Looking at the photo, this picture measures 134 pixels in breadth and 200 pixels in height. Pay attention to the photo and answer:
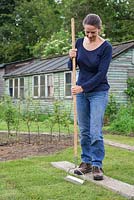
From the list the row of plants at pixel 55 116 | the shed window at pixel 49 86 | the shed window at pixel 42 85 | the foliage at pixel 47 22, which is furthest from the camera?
the foliage at pixel 47 22

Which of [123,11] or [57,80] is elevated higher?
[123,11]

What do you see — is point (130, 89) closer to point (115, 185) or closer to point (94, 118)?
point (94, 118)

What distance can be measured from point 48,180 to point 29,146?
3741 mm

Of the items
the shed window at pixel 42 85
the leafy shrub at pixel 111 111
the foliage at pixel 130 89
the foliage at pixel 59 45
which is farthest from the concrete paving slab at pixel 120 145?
the foliage at pixel 59 45

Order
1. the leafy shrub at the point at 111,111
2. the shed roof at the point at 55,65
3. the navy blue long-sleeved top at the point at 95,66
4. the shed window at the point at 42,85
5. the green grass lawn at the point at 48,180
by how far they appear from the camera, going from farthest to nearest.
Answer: the shed window at the point at 42,85 → the shed roof at the point at 55,65 → the leafy shrub at the point at 111,111 → the navy blue long-sleeved top at the point at 95,66 → the green grass lawn at the point at 48,180

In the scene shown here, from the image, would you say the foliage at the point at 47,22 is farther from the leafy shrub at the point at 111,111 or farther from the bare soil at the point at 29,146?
the bare soil at the point at 29,146

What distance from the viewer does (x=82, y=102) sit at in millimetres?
5547

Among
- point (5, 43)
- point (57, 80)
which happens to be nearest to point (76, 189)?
point (57, 80)

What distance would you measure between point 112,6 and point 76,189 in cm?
3089

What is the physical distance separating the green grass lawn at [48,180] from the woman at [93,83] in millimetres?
418

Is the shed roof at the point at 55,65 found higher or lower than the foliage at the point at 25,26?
lower

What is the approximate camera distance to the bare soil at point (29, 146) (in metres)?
7.89

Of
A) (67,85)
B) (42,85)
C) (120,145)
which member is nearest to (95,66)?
(120,145)

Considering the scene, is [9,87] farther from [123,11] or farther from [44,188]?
[44,188]
